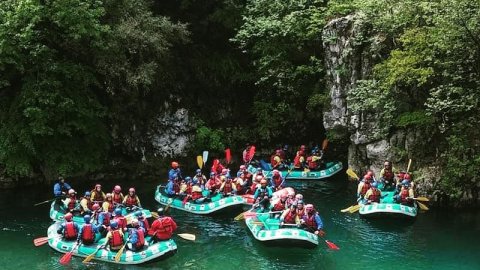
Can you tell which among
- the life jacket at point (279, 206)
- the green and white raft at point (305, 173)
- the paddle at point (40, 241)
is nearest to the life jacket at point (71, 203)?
the paddle at point (40, 241)

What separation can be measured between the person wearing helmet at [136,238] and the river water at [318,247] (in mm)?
529

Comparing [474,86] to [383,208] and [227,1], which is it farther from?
[227,1]

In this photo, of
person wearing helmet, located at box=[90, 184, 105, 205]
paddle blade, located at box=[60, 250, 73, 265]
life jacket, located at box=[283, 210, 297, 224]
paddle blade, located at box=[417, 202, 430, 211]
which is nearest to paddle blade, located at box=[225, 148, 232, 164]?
person wearing helmet, located at box=[90, 184, 105, 205]

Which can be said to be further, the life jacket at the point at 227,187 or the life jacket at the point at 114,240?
the life jacket at the point at 227,187

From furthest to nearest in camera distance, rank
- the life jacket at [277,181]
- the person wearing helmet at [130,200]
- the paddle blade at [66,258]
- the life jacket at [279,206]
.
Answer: the life jacket at [277,181] < the person wearing helmet at [130,200] < the life jacket at [279,206] < the paddle blade at [66,258]

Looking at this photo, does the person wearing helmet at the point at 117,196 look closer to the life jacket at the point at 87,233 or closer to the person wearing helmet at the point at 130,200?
the person wearing helmet at the point at 130,200

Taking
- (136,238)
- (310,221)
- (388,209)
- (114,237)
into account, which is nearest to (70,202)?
(114,237)

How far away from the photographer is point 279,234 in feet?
48.9

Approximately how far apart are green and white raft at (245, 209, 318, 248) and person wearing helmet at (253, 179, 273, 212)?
994 mm

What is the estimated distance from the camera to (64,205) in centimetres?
1770

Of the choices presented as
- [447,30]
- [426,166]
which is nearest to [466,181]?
[426,166]

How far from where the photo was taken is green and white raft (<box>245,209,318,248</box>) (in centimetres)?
1473

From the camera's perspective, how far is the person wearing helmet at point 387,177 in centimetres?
1911

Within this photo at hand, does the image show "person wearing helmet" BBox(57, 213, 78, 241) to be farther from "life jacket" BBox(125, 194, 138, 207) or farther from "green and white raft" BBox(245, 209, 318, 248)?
"green and white raft" BBox(245, 209, 318, 248)
